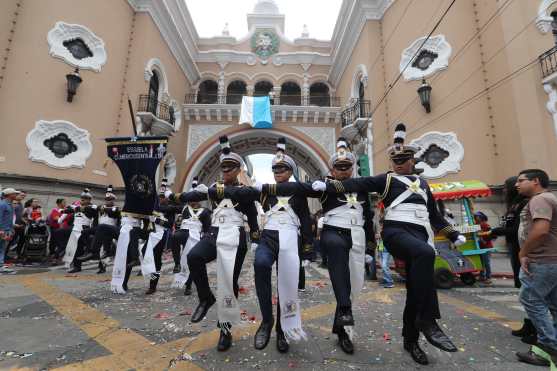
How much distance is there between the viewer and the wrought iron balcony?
12969mm

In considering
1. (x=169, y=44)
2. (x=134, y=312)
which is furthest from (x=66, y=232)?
(x=169, y=44)

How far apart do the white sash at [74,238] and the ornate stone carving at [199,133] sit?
393 inches

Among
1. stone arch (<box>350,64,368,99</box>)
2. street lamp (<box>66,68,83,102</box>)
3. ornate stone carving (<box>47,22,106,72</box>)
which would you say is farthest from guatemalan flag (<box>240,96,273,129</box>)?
street lamp (<box>66,68,83,102</box>)

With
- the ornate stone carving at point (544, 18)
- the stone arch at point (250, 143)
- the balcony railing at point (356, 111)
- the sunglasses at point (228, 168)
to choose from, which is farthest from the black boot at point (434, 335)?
the stone arch at point (250, 143)

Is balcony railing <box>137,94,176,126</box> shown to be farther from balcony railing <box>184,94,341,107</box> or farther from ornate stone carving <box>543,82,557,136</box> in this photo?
ornate stone carving <box>543,82,557,136</box>

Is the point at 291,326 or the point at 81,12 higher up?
the point at 81,12

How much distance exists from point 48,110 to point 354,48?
46.2 feet

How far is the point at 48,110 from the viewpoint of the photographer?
33.3 ft

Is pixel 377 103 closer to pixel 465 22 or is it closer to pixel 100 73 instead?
pixel 465 22

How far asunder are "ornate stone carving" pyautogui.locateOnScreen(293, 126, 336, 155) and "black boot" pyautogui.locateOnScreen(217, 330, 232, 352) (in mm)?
15188

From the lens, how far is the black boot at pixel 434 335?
7.11 feet

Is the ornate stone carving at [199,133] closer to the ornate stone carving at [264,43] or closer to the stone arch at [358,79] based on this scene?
the ornate stone carving at [264,43]

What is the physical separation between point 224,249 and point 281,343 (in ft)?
3.38

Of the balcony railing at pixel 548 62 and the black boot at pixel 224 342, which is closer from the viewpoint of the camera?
the black boot at pixel 224 342
